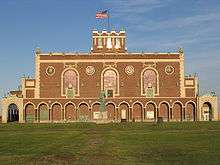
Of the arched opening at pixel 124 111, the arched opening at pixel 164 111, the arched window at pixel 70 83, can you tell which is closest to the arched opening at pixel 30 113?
the arched window at pixel 70 83

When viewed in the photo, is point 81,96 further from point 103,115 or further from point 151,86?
point 151,86

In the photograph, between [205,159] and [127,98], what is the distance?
3051 inches

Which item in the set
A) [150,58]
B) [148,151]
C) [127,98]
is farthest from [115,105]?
[148,151]

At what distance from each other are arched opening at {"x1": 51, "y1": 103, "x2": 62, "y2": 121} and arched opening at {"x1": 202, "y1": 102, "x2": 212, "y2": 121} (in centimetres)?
2993

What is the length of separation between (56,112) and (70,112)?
2.89 m

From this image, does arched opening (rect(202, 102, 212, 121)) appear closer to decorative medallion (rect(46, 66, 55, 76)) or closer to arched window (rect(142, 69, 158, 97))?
arched window (rect(142, 69, 158, 97))

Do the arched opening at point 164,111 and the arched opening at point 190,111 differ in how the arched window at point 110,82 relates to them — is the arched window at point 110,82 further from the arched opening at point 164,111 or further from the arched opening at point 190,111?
the arched opening at point 190,111

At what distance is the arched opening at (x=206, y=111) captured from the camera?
317 feet

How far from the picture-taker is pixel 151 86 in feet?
318

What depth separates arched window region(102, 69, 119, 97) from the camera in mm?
96688

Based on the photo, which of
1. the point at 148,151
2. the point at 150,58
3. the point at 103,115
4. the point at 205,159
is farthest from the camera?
the point at 150,58

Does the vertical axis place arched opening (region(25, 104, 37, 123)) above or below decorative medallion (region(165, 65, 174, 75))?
below

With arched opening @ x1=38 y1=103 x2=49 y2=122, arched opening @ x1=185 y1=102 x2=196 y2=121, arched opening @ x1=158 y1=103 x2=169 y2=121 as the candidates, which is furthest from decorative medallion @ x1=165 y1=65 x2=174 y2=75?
arched opening @ x1=38 y1=103 x2=49 y2=122

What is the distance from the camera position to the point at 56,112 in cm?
9612
